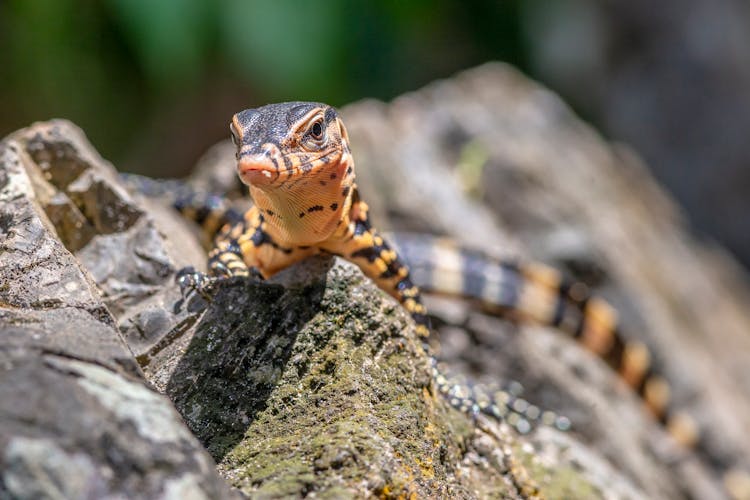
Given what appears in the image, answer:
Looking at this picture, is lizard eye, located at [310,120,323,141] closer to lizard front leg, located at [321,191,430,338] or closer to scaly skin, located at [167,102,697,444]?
scaly skin, located at [167,102,697,444]

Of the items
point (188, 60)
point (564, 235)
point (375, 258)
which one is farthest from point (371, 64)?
point (375, 258)

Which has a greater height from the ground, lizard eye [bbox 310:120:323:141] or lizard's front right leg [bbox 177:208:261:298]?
lizard eye [bbox 310:120:323:141]

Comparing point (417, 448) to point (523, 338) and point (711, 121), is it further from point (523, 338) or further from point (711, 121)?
point (711, 121)

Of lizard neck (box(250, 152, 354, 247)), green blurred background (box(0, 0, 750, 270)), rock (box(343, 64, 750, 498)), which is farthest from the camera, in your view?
green blurred background (box(0, 0, 750, 270))

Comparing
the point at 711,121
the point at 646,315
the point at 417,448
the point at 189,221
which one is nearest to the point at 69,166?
the point at 189,221

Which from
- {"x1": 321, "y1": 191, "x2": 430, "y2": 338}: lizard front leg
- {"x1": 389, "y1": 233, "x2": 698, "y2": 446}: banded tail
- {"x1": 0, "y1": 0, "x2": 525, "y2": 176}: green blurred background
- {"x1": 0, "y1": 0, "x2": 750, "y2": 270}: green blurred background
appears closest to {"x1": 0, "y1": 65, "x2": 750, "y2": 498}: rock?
{"x1": 389, "y1": 233, "x2": 698, "y2": 446}: banded tail

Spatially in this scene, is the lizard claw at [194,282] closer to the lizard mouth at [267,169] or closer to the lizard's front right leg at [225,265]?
the lizard's front right leg at [225,265]

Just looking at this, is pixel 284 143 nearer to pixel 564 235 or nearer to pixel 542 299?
pixel 542 299
